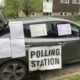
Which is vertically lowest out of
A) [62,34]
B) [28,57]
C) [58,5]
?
[58,5]

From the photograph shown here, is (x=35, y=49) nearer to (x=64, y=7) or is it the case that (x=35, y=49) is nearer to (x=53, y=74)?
(x=53, y=74)

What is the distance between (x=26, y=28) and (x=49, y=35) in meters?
→ 0.68

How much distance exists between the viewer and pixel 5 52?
686cm

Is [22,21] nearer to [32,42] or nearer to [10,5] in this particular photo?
[32,42]

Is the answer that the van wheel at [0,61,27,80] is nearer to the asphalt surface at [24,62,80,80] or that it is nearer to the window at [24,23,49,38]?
the asphalt surface at [24,62,80,80]

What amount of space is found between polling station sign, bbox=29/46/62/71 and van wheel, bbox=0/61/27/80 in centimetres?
28

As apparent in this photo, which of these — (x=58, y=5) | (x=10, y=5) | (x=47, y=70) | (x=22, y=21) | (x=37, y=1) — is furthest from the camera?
(x=58, y=5)

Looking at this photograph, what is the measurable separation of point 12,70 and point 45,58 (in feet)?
3.21

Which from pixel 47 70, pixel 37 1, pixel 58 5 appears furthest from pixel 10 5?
pixel 47 70

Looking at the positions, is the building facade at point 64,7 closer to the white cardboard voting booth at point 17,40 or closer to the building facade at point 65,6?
the building facade at point 65,6

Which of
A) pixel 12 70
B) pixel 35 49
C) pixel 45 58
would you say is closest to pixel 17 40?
→ pixel 35 49

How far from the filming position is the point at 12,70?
6.98 meters

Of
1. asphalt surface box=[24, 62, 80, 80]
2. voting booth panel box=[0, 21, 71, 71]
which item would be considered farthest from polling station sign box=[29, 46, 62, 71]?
asphalt surface box=[24, 62, 80, 80]

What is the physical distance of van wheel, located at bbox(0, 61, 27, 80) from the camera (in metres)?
6.93
